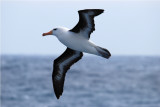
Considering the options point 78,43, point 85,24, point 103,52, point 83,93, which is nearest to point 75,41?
point 78,43

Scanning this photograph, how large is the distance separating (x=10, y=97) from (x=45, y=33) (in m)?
22.1

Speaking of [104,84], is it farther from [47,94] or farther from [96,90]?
[47,94]

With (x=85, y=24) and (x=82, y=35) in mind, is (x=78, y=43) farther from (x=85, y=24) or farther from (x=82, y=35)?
(x=85, y=24)

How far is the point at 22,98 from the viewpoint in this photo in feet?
101

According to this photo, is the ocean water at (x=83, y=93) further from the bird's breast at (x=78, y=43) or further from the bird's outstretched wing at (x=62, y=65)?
the bird's breast at (x=78, y=43)

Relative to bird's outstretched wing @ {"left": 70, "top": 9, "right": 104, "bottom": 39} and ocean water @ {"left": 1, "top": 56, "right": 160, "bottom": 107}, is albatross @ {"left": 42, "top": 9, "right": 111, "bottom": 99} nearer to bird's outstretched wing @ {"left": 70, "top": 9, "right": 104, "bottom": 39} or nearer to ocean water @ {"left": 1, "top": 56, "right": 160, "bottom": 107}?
bird's outstretched wing @ {"left": 70, "top": 9, "right": 104, "bottom": 39}

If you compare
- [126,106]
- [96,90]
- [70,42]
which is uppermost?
[96,90]

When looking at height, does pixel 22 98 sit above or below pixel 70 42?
above

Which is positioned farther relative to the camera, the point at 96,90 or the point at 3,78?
the point at 3,78

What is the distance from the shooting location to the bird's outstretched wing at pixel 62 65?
11.6m

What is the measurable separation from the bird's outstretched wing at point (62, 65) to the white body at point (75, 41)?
5.26 feet

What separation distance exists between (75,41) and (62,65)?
207 cm

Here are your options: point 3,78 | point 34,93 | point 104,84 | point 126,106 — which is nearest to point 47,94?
point 34,93

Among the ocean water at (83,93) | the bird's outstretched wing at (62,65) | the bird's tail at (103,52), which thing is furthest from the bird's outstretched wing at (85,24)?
the ocean water at (83,93)
